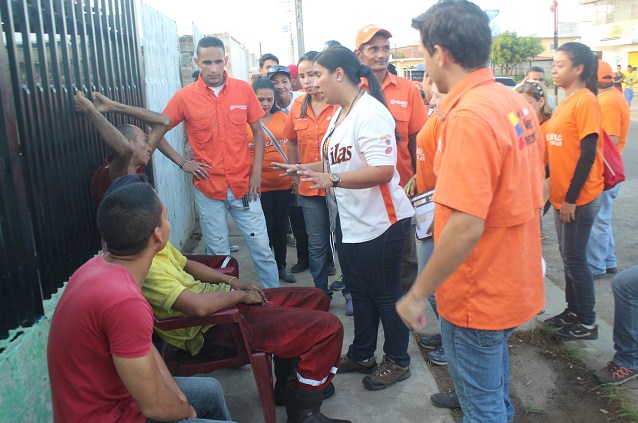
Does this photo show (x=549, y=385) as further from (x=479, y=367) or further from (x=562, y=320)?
(x=479, y=367)

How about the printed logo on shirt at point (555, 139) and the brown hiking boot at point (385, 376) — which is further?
the printed logo on shirt at point (555, 139)

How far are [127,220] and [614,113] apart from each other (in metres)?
4.37

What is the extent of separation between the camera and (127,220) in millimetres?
1893

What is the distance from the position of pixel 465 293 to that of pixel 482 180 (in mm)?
464

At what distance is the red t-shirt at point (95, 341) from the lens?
5.61 feet

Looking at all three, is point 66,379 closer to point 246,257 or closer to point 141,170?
point 141,170

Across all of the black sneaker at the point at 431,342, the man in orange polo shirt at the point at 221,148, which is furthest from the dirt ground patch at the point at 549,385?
the man in orange polo shirt at the point at 221,148

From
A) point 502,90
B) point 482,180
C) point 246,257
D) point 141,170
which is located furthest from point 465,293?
point 246,257

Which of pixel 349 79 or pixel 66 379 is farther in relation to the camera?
pixel 349 79

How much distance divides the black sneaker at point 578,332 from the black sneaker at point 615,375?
1.51 ft

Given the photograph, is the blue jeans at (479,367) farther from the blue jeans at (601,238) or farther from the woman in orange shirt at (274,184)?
the blue jeans at (601,238)

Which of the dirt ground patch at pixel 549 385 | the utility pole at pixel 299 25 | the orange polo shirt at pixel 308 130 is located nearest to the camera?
the dirt ground patch at pixel 549 385

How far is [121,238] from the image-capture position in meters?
1.90

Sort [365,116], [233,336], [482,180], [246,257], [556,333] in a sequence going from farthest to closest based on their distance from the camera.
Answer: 1. [246,257]
2. [556,333]
3. [365,116]
4. [233,336]
5. [482,180]
